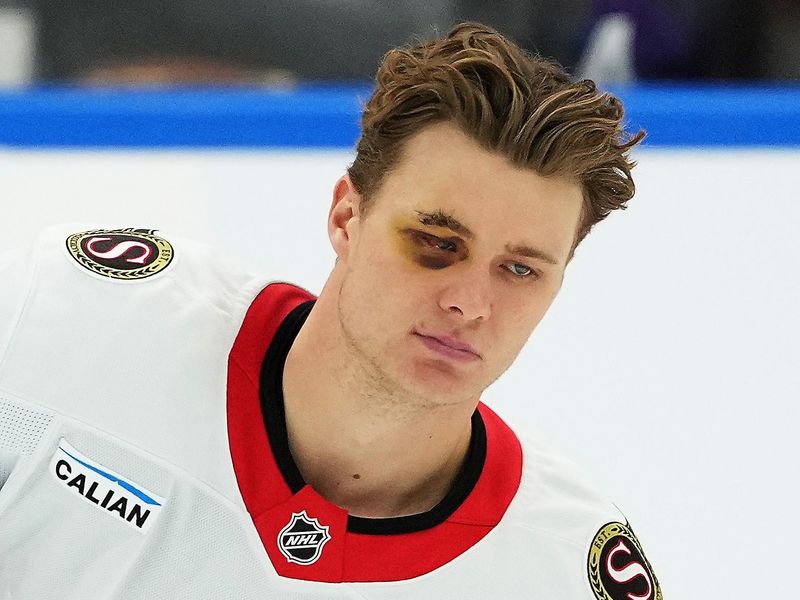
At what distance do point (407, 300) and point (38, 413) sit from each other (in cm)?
41

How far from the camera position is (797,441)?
1.86 m

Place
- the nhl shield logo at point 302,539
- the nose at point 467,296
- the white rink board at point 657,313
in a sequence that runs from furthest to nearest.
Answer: the white rink board at point 657,313
the nhl shield logo at point 302,539
the nose at point 467,296

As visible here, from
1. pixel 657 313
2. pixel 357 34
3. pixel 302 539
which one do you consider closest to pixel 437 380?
pixel 302 539

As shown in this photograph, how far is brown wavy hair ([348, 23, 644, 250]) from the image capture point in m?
1.29

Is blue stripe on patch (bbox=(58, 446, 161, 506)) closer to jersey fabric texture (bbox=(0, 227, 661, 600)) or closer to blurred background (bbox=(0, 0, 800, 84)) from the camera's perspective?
jersey fabric texture (bbox=(0, 227, 661, 600))

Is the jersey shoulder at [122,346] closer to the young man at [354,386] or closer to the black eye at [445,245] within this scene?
the young man at [354,386]

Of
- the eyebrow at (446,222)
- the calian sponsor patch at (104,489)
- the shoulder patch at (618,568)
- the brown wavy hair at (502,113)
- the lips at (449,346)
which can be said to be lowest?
the calian sponsor patch at (104,489)

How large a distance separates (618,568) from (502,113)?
54cm

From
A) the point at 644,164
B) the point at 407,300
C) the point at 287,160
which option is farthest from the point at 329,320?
the point at 644,164

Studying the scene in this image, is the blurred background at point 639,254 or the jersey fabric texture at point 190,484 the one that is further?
the blurred background at point 639,254

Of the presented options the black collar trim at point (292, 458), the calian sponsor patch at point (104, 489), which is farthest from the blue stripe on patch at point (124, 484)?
the black collar trim at point (292, 458)

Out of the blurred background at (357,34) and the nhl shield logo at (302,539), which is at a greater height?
the blurred background at (357,34)

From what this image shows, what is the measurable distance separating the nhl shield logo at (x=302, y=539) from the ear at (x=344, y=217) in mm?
299

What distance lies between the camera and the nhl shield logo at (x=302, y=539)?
1.35m
